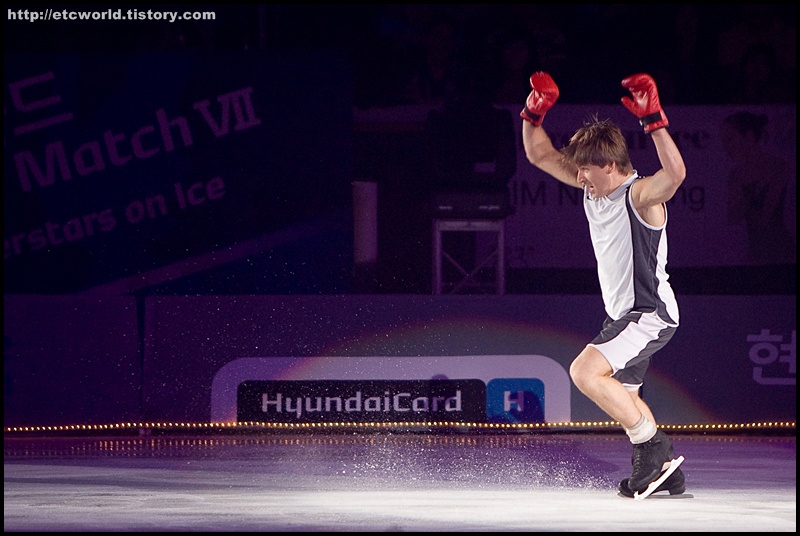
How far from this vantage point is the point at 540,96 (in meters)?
5.62

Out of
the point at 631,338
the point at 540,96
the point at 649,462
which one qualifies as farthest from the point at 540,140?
the point at 649,462

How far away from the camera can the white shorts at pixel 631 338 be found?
5480mm

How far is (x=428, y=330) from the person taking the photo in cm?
784

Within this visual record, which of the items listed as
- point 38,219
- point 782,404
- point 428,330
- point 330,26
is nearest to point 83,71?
point 38,219

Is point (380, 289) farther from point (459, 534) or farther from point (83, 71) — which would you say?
point (459, 534)

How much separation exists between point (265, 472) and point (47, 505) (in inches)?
53.1

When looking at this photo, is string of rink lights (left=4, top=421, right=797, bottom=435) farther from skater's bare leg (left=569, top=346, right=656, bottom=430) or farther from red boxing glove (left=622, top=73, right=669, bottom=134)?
red boxing glove (left=622, top=73, right=669, bottom=134)

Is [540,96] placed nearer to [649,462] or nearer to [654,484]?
[649,462]

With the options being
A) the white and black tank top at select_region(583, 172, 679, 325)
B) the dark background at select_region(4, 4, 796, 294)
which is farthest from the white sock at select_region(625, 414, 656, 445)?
the dark background at select_region(4, 4, 796, 294)

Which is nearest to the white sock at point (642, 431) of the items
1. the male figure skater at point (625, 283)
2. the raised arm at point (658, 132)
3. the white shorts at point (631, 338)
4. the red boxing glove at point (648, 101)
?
the male figure skater at point (625, 283)

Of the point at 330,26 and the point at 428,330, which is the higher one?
the point at 330,26

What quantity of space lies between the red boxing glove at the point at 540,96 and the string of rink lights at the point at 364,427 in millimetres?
2808

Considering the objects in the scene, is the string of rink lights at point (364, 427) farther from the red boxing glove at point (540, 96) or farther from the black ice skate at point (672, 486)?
the red boxing glove at point (540, 96)

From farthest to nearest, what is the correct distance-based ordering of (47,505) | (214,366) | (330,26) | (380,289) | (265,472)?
1. (330,26)
2. (380,289)
3. (214,366)
4. (265,472)
5. (47,505)
